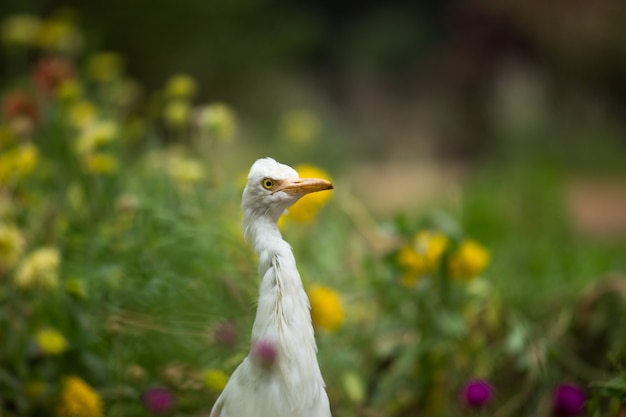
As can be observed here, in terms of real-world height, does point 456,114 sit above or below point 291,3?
below

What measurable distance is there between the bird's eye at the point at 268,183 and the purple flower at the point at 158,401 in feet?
1.97

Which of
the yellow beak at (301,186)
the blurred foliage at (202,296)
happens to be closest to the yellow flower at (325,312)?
the blurred foliage at (202,296)

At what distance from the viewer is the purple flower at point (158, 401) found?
5.38 feet

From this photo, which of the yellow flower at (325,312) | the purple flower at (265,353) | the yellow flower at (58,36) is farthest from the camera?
the yellow flower at (58,36)

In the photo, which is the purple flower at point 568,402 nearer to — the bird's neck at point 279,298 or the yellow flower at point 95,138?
the bird's neck at point 279,298

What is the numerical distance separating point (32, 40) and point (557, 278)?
1.98m

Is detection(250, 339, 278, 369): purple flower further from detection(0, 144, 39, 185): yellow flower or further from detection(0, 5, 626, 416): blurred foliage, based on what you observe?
detection(0, 144, 39, 185): yellow flower

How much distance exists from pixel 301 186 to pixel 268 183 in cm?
6

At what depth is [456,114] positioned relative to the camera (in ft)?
25.2

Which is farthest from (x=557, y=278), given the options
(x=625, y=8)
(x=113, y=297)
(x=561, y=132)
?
(x=625, y=8)

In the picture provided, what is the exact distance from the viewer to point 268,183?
1.27 metres

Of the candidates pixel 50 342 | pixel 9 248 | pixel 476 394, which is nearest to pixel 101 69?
pixel 9 248

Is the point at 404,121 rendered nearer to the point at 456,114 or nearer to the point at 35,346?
the point at 456,114

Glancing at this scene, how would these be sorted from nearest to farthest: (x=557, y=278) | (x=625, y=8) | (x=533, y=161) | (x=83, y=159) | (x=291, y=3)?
(x=83, y=159) < (x=557, y=278) < (x=533, y=161) < (x=625, y=8) < (x=291, y=3)
